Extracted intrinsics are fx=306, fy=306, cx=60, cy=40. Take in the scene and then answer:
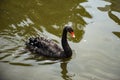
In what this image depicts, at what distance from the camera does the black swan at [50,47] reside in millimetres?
8922

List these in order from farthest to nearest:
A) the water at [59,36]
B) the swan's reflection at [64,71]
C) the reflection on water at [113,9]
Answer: the reflection on water at [113,9]
the water at [59,36]
the swan's reflection at [64,71]

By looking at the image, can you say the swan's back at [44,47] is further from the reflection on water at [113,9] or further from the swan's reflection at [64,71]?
the reflection on water at [113,9]

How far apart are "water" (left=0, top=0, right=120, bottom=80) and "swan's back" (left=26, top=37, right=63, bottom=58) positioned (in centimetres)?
21

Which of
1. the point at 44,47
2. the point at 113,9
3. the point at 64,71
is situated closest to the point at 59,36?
the point at 44,47

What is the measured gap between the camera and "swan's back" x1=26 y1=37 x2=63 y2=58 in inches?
353

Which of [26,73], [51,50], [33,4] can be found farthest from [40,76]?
[33,4]

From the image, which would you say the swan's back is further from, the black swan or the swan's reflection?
the swan's reflection

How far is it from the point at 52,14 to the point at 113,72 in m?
4.44

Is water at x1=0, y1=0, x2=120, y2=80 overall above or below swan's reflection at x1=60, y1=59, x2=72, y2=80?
above

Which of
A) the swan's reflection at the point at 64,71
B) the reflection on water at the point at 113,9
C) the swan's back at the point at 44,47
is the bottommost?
the swan's reflection at the point at 64,71

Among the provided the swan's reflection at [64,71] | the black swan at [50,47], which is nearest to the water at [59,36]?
the swan's reflection at [64,71]

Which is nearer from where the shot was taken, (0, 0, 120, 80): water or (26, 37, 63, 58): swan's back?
(0, 0, 120, 80): water

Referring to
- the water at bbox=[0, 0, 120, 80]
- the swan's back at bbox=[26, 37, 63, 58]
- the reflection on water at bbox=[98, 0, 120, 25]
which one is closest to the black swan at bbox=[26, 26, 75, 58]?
the swan's back at bbox=[26, 37, 63, 58]

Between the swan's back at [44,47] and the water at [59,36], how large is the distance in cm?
21
